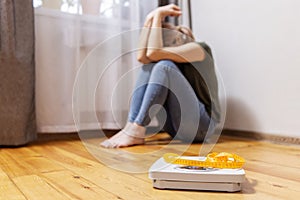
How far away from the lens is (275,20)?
129 centimetres

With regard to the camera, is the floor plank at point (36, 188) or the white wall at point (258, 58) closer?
the floor plank at point (36, 188)

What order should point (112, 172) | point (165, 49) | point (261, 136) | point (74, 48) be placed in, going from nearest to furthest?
point (112, 172) < point (165, 49) < point (261, 136) < point (74, 48)

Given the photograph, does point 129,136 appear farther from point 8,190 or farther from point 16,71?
point 8,190

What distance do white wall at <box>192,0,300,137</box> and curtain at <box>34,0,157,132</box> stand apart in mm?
414

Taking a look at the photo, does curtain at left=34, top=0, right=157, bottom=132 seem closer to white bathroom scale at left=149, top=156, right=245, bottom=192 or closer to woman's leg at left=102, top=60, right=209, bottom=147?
woman's leg at left=102, top=60, right=209, bottom=147

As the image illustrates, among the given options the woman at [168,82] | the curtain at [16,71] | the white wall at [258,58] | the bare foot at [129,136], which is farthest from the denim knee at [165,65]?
the curtain at [16,71]

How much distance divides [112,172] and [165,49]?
58 centimetres

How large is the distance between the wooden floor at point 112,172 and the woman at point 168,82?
0.09 metres

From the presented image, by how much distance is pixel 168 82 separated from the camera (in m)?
1.25

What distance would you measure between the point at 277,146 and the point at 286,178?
517 millimetres

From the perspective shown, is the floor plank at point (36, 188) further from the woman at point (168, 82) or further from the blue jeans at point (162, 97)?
the blue jeans at point (162, 97)

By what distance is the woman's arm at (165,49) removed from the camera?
3.97 ft

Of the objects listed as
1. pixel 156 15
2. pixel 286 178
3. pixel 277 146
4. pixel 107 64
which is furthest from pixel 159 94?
pixel 286 178

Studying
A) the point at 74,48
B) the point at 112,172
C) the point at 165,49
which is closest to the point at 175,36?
the point at 165,49
